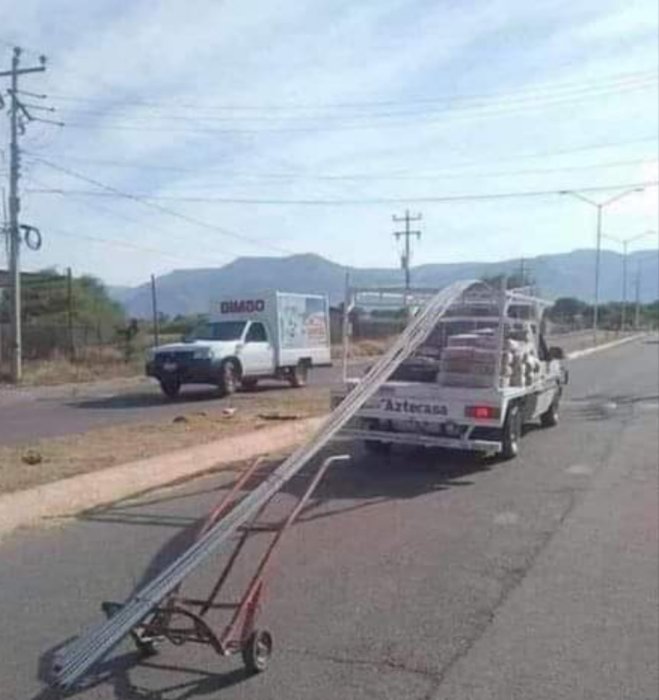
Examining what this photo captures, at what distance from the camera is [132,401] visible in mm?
25219

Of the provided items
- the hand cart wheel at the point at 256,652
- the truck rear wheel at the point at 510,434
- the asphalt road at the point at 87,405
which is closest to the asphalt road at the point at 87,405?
the asphalt road at the point at 87,405

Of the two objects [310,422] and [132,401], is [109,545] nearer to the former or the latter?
[310,422]

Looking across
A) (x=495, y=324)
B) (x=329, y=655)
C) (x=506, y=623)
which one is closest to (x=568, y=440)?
(x=495, y=324)

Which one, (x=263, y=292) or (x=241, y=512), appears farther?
(x=263, y=292)

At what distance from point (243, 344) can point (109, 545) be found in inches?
767

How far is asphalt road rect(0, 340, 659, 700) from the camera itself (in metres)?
5.27

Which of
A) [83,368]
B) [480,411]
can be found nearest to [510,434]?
[480,411]

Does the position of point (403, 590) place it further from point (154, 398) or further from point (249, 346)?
point (249, 346)

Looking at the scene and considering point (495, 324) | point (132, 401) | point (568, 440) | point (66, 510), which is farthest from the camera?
point (132, 401)

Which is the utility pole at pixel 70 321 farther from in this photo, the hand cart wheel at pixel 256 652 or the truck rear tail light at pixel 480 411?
the hand cart wheel at pixel 256 652

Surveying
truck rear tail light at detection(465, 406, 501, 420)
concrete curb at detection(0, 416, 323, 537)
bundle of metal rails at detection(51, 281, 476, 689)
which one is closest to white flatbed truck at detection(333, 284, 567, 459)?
truck rear tail light at detection(465, 406, 501, 420)

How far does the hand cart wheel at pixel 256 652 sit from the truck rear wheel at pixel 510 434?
8.22 m

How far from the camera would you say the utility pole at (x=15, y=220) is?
31.8m

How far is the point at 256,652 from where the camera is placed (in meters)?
5.28
